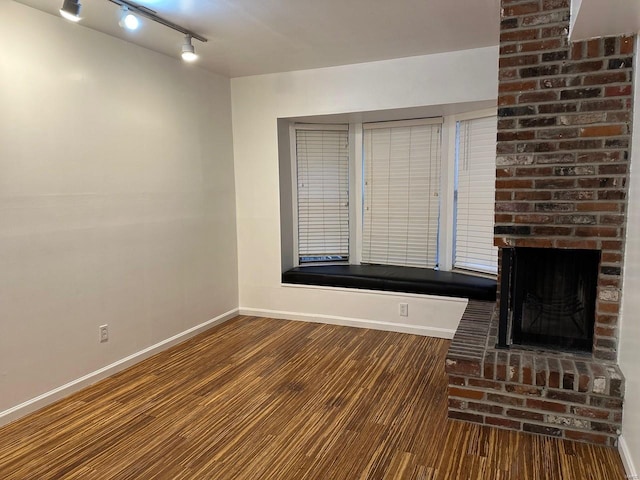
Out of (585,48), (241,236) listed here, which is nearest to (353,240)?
(241,236)

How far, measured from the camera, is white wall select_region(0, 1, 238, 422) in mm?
2564

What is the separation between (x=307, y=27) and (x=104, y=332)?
2614 mm

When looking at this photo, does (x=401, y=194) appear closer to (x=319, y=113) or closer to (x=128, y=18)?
(x=319, y=113)

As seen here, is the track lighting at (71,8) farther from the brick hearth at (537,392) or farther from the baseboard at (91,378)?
the brick hearth at (537,392)

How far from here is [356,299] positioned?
13.9 ft

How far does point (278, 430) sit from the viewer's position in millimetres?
2455

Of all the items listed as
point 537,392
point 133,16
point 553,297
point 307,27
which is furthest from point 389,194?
point 133,16

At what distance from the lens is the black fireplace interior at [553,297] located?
8.43 ft

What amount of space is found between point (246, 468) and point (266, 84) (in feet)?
11.3

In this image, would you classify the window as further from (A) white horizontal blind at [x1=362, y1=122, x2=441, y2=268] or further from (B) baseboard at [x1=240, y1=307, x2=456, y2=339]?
(B) baseboard at [x1=240, y1=307, x2=456, y2=339]

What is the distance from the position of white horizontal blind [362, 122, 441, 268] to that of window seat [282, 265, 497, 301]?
0.19 meters

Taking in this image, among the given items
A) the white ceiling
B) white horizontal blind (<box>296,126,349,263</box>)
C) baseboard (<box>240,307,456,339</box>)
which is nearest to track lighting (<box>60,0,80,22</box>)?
the white ceiling

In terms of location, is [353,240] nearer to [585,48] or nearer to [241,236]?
[241,236]

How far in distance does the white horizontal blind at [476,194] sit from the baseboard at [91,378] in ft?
8.52
